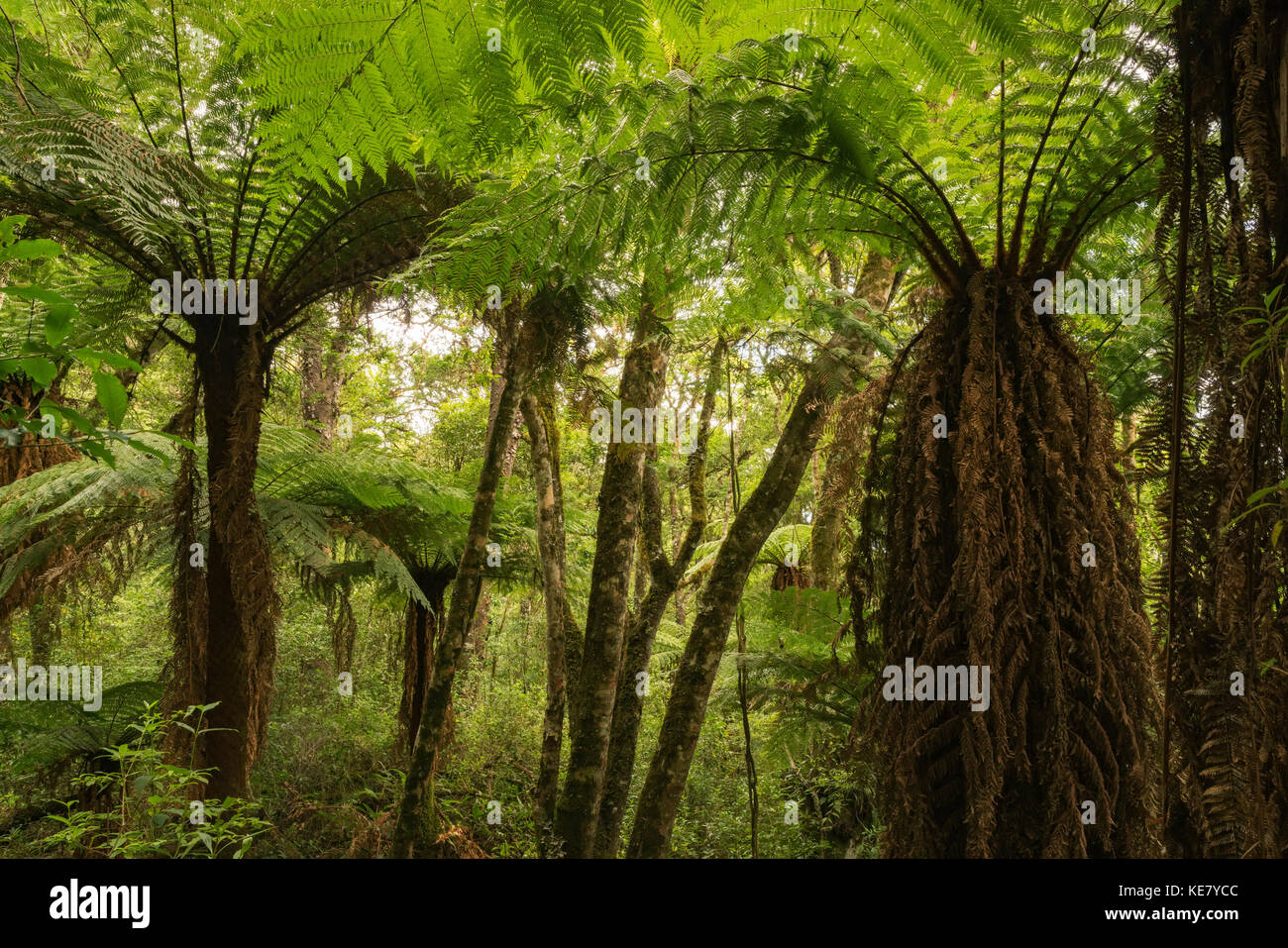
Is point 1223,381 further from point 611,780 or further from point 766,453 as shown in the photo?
point 766,453

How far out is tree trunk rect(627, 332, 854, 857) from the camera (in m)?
3.48

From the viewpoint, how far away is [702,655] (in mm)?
3492

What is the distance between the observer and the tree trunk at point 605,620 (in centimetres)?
363

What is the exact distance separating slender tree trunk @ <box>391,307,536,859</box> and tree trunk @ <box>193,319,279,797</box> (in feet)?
2.59

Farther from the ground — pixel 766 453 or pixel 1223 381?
pixel 766 453

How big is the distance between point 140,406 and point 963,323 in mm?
9435

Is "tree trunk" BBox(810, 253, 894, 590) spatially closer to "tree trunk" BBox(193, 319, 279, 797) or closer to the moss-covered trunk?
the moss-covered trunk

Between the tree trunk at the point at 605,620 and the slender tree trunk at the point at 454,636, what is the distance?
607mm

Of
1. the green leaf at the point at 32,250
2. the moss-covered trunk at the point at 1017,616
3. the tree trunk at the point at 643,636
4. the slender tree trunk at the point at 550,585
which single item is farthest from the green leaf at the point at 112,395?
the slender tree trunk at the point at 550,585

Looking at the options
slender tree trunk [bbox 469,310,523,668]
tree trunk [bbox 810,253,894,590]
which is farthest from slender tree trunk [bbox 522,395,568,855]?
tree trunk [bbox 810,253,894,590]

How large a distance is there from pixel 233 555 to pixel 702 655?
209 centimetres

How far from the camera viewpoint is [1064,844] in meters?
1.46

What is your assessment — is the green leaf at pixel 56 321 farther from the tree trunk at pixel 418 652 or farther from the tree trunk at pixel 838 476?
the tree trunk at pixel 418 652

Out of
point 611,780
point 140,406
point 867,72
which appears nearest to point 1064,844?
point 867,72
